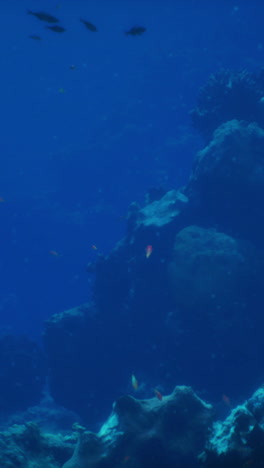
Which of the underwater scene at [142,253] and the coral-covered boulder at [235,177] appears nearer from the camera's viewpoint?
the underwater scene at [142,253]

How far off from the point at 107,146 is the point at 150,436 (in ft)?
109

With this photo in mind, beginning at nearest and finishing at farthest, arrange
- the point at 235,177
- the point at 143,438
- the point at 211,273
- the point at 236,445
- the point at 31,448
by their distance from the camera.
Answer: the point at 236,445 < the point at 143,438 < the point at 31,448 < the point at 211,273 < the point at 235,177

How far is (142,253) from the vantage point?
502 inches

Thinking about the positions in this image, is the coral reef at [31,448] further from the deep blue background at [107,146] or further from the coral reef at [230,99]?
the deep blue background at [107,146]

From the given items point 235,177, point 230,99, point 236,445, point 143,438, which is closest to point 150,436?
point 143,438

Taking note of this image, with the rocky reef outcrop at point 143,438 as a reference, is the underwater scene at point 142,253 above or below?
above

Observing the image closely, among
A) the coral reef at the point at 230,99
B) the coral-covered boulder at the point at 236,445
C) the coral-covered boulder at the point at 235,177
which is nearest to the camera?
the coral-covered boulder at the point at 236,445

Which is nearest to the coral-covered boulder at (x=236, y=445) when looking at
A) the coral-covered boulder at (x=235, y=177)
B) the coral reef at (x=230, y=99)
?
the coral-covered boulder at (x=235, y=177)

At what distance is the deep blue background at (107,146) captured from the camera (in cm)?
3391

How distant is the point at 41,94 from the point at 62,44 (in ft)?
22.0

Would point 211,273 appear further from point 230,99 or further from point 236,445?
point 236,445

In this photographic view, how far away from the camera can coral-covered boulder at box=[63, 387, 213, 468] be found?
Answer: 17.6 ft

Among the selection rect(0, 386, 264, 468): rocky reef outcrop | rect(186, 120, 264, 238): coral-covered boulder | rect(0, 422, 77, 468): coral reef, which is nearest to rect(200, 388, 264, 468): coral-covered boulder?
rect(0, 386, 264, 468): rocky reef outcrop

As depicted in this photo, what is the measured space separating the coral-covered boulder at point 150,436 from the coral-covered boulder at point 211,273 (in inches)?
204
